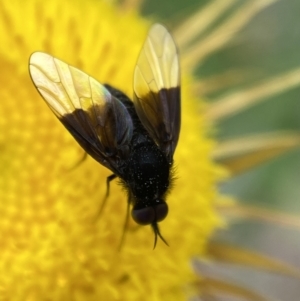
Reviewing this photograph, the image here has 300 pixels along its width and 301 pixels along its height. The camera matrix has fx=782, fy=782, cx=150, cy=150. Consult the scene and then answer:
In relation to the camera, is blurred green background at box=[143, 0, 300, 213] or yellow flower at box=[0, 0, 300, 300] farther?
blurred green background at box=[143, 0, 300, 213]

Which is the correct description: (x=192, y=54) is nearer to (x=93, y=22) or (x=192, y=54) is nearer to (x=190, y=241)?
(x=93, y=22)

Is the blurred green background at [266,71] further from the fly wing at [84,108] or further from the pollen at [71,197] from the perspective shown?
the fly wing at [84,108]

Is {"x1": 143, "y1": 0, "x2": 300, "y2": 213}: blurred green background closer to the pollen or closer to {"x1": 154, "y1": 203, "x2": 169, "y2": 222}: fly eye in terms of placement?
the pollen

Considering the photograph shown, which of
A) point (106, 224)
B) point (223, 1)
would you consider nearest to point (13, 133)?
point (106, 224)

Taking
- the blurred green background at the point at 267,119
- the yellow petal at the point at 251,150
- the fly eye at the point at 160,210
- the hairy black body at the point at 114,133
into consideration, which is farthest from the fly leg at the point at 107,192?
the blurred green background at the point at 267,119

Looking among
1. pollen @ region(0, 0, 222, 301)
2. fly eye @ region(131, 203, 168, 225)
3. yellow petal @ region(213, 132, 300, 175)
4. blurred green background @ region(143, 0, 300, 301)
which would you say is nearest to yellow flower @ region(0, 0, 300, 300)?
pollen @ region(0, 0, 222, 301)
